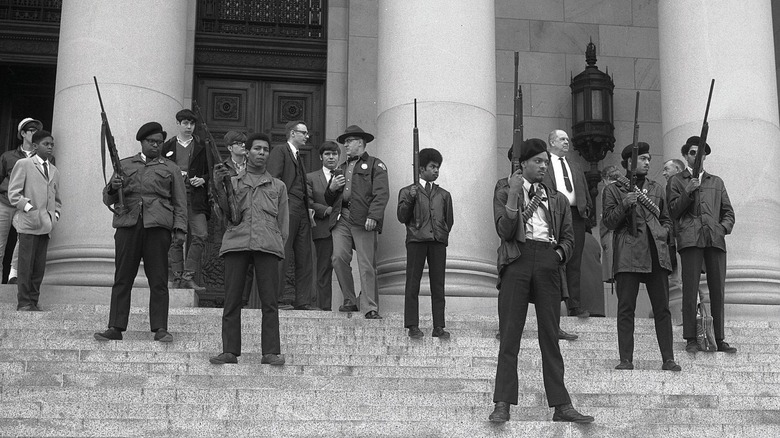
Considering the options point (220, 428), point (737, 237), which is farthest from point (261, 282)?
point (737, 237)

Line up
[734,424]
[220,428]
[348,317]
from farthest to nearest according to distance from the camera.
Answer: [348,317]
[734,424]
[220,428]

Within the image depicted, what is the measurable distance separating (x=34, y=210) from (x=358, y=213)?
11.9ft

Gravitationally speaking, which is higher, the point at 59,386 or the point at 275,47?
the point at 275,47

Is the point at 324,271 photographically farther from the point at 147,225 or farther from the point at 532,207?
the point at 532,207

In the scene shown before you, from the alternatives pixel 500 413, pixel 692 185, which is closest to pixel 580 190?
pixel 692 185

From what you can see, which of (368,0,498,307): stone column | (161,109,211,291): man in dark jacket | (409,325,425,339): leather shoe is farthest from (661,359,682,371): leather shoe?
(161,109,211,291): man in dark jacket

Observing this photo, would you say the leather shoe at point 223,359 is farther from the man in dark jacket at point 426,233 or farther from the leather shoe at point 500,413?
the leather shoe at point 500,413

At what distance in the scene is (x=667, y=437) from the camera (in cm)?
911

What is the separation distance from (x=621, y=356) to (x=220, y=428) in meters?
4.49

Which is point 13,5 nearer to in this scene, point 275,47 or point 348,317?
point 275,47

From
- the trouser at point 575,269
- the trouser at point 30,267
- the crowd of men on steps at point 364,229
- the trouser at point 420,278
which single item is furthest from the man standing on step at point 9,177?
the trouser at point 575,269

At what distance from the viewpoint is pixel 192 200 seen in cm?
1479

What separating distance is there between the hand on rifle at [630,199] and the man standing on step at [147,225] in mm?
4468

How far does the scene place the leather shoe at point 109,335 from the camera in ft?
37.6
